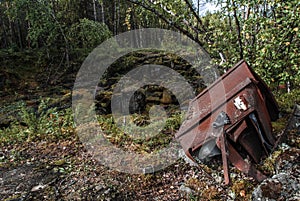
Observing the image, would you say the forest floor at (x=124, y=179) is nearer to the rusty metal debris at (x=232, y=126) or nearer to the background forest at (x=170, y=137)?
the background forest at (x=170, y=137)

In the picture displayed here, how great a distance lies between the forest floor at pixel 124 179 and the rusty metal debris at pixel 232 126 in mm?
294

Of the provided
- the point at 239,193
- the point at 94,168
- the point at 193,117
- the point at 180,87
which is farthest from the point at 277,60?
the point at 180,87

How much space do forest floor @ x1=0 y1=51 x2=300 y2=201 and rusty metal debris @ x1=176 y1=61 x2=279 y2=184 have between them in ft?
0.96

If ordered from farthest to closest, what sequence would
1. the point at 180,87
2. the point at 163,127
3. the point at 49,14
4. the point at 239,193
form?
1. the point at 49,14
2. the point at 180,87
3. the point at 163,127
4. the point at 239,193

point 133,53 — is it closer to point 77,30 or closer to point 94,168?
point 77,30

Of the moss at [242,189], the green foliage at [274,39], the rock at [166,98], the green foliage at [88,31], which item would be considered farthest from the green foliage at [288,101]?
the green foliage at [88,31]

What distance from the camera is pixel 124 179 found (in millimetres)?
3494

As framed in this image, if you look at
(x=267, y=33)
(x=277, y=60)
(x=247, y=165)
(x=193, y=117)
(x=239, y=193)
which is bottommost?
(x=239, y=193)

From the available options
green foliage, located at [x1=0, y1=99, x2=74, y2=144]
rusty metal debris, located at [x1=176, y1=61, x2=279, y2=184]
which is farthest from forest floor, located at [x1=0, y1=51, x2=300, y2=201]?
green foliage, located at [x1=0, y1=99, x2=74, y2=144]

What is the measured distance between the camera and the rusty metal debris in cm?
259

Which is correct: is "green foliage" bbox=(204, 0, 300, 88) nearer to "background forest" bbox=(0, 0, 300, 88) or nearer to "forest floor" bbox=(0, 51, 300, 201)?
"background forest" bbox=(0, 0, 300, 88)

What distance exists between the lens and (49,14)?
11805 mm

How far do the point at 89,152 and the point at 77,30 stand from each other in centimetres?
1045

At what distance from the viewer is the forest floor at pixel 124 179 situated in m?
2.95
